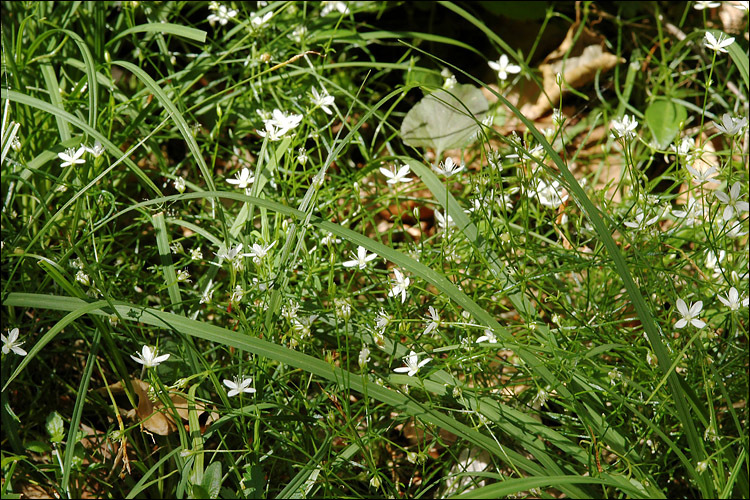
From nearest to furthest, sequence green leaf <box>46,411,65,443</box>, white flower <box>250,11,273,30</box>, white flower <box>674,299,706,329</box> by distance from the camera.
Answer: white flower <box>674,299,706,329</box> < green leaf <box>46,411,65,443</box> < white flower <box>250,11,273,30</box>

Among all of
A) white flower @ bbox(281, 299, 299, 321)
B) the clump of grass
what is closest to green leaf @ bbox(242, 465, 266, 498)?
the clump of grass

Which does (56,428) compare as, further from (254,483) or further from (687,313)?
(687,313)

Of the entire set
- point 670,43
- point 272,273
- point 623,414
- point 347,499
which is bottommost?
point 347,499

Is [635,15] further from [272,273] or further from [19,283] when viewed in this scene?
[19,283]

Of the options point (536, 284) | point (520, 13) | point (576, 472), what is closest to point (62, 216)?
point (536, 284)

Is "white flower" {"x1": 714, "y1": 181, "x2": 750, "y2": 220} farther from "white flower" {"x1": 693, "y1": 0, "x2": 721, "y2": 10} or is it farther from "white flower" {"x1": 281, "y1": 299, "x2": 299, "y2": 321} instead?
"white flower" {"x1": 693, "y1": 0, "x2": 721, "y2": 10}

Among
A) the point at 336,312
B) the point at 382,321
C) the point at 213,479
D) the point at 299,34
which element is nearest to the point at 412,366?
the point at 382,321
